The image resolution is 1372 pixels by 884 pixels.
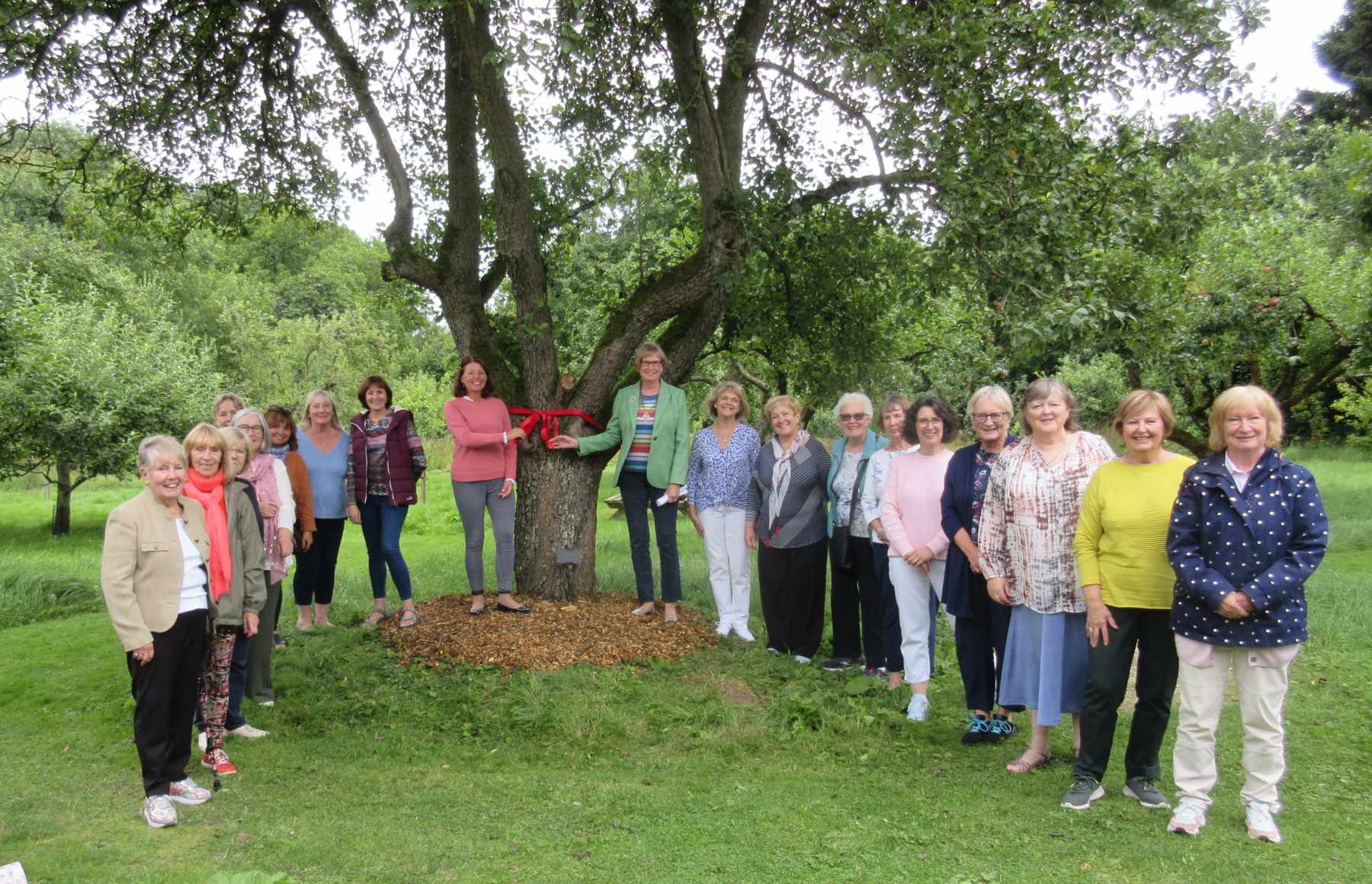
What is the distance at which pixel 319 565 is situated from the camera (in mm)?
7762

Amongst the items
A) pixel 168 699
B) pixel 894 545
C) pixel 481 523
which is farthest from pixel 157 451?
pixel 894 545

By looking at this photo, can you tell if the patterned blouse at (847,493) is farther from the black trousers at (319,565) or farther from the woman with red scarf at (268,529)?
the black trousers at (319,565)

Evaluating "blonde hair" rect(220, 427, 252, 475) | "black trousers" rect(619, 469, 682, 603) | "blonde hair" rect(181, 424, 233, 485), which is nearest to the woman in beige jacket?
"blonde hair" rect(181, 424, 233, 485)

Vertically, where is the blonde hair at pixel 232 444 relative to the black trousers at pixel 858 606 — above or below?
→ above

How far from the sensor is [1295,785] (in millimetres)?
4727

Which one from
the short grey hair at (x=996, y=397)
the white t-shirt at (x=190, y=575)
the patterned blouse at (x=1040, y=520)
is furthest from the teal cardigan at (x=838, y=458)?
the white t-shirt at (x=190, y=575)

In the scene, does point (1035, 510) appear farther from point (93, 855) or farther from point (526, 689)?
point (93, 855)

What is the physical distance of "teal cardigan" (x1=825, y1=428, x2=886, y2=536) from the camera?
650 centimetres

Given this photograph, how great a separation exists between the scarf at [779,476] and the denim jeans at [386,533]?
2853 mm

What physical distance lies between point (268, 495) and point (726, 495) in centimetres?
325

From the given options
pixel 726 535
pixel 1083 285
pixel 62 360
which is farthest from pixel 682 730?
pixel 62 360

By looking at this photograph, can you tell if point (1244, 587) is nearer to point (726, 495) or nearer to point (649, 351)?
point (726, 495)

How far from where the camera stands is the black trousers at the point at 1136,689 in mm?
4336

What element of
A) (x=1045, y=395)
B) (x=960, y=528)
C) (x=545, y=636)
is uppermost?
(x=1045, y=395)
